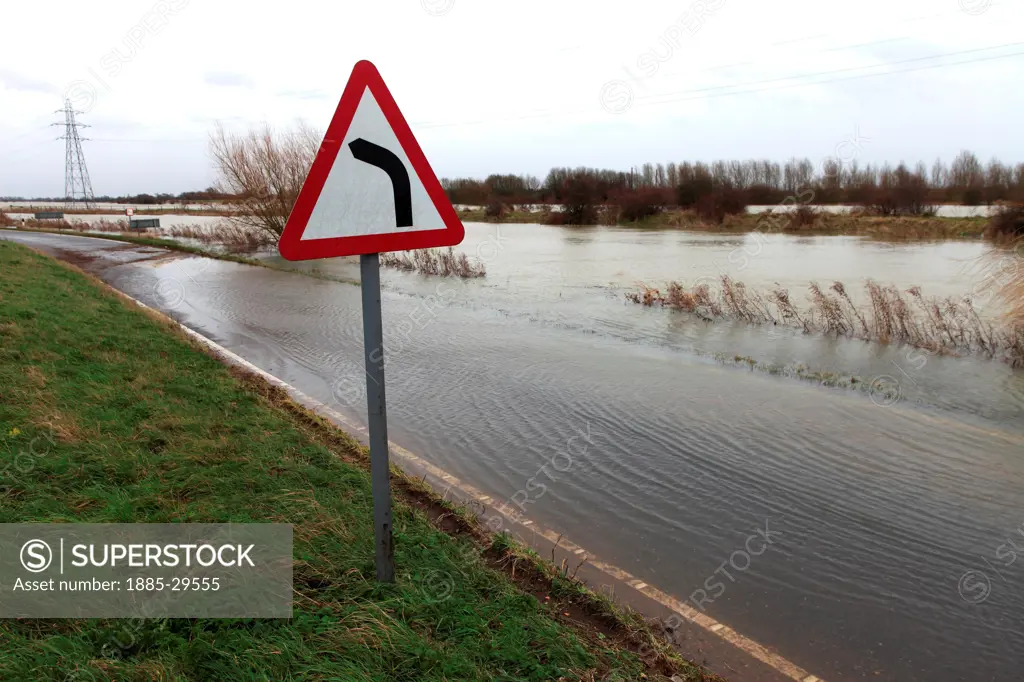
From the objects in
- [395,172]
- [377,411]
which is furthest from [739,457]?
[395,172]

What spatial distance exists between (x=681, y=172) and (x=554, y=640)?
245 ft

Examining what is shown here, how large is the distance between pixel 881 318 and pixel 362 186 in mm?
12125

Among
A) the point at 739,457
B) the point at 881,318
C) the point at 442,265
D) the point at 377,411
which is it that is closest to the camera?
the point at 377,411

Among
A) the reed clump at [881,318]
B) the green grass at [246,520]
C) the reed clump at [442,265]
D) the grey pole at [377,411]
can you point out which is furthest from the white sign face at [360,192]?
the reed clump at [442,265]

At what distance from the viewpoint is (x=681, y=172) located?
237ft

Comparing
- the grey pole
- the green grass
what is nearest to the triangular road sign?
the grey pole

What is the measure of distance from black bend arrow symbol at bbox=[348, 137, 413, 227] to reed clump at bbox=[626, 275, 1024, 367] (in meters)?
10.8

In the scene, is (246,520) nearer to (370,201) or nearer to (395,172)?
(370,201)

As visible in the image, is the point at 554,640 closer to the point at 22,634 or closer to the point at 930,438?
the point at 22,634

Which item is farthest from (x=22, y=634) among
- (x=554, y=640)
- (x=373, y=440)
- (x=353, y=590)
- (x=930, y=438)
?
(x=930, y=438)

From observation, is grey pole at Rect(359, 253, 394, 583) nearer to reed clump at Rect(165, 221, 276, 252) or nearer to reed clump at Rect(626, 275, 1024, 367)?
reed clump at Rect(626, 275, 1024, 367)

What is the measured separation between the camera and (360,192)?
9.12 ft

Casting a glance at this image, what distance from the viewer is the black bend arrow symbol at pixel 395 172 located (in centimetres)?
Result: 279

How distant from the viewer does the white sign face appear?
2.73m
